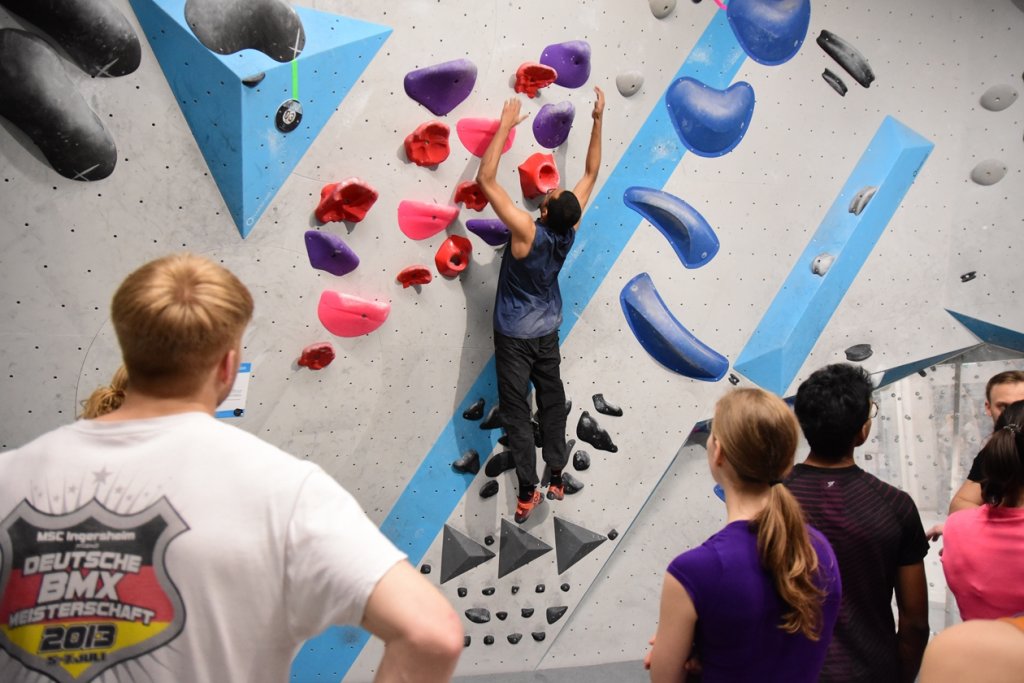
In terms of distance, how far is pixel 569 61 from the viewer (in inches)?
118

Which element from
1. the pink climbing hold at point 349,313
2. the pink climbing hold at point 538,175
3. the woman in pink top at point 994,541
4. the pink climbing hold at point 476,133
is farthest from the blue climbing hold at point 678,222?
the woman in pink top at point 994,541

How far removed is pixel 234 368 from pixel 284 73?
1.71 metres

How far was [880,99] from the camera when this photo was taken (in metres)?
3.44

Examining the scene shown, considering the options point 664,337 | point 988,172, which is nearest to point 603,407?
point 664,337

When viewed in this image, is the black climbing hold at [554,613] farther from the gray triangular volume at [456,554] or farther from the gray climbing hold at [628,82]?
the gray climbing hold at [628,82]

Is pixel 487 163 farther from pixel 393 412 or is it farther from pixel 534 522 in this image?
pixel 534 522

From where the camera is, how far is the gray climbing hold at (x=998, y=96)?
352 cm

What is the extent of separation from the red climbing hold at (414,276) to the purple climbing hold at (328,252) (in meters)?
0.18

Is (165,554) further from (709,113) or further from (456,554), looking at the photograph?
(709,113)

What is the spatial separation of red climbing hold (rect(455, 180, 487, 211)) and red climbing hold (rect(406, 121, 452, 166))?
0.12 meters

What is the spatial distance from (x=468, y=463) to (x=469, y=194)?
0.94 meters

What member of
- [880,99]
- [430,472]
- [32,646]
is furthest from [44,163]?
[880,99]

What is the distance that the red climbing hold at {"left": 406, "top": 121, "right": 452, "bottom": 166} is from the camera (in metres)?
2.77

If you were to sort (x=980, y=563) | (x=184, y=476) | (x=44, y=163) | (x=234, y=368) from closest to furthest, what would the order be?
(x=184, y=476), (x=234, y=368), (x=980, y=563), (x=44, y=163)
